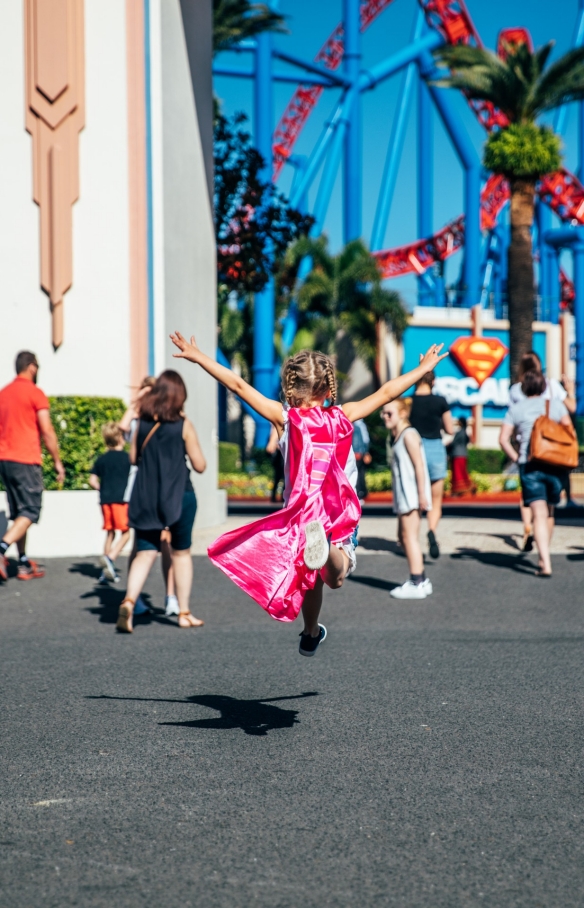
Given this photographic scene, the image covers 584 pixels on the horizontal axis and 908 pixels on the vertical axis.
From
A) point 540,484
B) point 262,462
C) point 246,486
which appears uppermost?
point 540,484

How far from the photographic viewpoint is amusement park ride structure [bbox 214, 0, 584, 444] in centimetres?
3431

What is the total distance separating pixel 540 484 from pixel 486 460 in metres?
20.4

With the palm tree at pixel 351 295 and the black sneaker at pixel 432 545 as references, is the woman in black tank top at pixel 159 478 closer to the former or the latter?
the black sneaker at pixel 432 545

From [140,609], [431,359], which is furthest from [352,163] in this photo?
[431,359]

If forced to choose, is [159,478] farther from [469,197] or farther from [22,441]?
[469,197]

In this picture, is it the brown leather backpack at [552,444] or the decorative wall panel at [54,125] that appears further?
the decorative wall panel at [54,125]

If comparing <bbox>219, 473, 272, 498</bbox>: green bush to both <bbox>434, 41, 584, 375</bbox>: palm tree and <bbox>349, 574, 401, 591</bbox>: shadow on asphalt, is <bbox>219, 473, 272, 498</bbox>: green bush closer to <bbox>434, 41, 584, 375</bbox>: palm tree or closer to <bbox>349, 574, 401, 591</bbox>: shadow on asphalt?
<bbox>434, 41, 584, 375</bbox>: palm tree

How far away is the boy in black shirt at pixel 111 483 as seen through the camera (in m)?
9.25

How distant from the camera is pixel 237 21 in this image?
24922 mm

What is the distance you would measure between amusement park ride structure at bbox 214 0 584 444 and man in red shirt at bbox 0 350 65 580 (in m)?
24.0

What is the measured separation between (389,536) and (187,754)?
8.69 m

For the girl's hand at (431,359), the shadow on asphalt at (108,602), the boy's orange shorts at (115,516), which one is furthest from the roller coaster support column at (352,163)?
the girl's hand at (431,359)

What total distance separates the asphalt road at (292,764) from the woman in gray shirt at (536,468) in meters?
1.70

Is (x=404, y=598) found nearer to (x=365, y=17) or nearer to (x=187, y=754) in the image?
(x=187, y=754)
